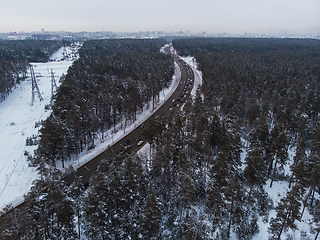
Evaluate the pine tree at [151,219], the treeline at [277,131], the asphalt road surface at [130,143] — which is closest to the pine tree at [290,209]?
the treeline at [277,131]

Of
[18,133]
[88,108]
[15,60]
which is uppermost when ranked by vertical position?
[15,60]

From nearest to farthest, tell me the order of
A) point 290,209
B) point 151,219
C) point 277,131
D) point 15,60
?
1. point 151,219
2. point 290,209
3. point 277,131
4. point 15,60

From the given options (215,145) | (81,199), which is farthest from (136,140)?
(81,199)

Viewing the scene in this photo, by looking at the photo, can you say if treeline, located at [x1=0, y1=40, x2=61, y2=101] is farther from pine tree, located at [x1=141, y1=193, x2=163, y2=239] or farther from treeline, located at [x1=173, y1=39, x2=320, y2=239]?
pine tree, located at [x1=141, y1=193, x2=163, y2=239]

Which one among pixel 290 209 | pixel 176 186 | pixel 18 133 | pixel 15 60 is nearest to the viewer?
pixel 290 209

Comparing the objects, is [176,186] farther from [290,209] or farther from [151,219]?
[290,209]

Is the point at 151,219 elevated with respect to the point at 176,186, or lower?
elevated

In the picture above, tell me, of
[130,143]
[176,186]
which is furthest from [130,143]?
[176,186]

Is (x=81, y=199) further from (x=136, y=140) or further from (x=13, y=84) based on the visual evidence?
(x=13, y=84)
